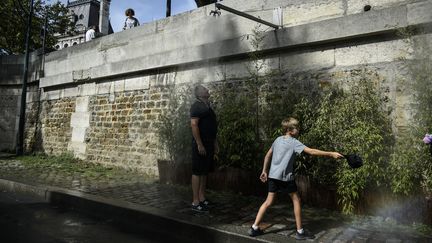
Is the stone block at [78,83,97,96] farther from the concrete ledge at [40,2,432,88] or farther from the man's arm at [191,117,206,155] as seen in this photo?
the man's arm at [191,117,206,155]

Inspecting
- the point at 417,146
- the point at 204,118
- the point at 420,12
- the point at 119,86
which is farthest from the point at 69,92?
the point at 417,146

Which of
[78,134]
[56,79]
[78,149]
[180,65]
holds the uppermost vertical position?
[56,79]

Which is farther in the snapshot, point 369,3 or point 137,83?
point 137,83

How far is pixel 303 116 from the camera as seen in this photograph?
5.55 meters

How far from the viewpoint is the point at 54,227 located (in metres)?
4.70

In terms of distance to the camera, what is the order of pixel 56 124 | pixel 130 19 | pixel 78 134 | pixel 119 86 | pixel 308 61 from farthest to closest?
pixel 56 124 → pixel 130 19 → pixel 78 134 → pixel 119 86 → pixel 308 61

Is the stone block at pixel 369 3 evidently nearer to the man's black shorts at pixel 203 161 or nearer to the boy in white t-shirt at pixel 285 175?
the boy in white t-shirt at pixel 285 175

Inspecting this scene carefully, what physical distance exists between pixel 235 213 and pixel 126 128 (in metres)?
4.78

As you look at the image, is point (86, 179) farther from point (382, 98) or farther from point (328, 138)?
point (382, 98)

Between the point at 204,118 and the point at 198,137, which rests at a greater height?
the point at 204,118

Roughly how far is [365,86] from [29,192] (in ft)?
19.1

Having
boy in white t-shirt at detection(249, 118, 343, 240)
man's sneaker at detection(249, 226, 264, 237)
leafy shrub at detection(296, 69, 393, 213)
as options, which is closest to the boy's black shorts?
boy in white t-shirt at detection(249, 118, 343, 240)

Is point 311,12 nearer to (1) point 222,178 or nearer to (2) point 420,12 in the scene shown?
(2) point 420,12

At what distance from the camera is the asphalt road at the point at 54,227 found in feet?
13.9
